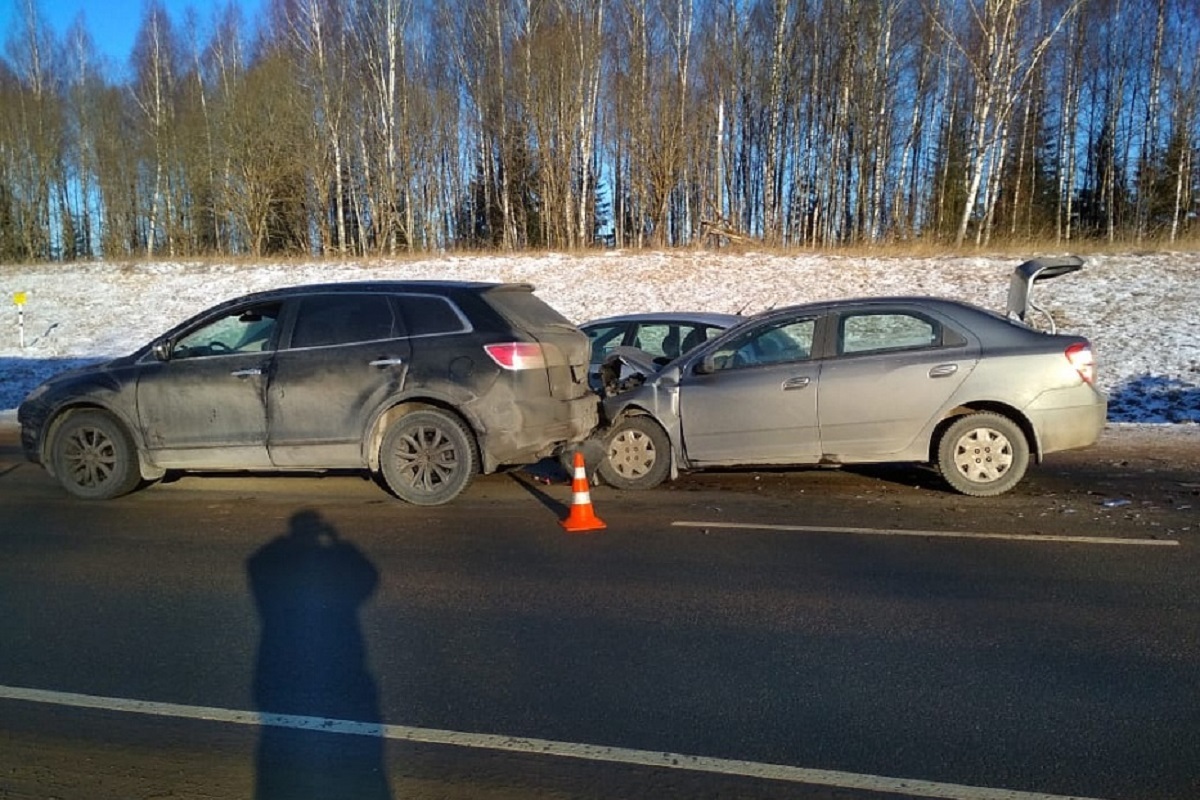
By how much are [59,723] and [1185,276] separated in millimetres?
22681

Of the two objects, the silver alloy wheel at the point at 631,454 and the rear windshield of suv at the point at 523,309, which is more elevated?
the rear windshield of suv at the point at 523,309

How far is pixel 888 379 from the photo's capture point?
747 centimetres

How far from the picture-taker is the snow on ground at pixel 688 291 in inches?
594

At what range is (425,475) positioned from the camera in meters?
7.55

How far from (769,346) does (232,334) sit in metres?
4.74

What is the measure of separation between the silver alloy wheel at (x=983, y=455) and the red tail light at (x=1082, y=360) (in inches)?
30.8

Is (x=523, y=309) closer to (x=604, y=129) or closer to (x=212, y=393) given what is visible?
(x=212, y=393)

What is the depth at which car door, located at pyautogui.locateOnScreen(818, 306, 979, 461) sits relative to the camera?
7410 mm

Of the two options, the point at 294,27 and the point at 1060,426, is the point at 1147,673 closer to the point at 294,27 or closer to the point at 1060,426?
the point at 1060,426

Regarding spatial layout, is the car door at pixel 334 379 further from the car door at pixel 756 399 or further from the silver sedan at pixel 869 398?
the car door at pixel 756 399

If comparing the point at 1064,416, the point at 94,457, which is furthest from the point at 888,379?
the point at 94,457

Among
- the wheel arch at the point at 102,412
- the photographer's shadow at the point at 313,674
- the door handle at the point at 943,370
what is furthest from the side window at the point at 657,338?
the wheel arch at the point at 102,412

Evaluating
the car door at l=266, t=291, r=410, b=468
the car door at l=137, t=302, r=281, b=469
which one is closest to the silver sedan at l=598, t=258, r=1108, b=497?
the car door at l=266, t=291, r=410, b=468

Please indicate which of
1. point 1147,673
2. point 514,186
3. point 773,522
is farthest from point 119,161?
point 1147,673
